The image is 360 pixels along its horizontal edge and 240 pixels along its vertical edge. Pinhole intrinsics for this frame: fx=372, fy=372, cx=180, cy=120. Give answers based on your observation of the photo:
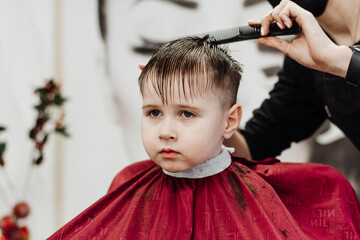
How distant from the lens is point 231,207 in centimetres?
102

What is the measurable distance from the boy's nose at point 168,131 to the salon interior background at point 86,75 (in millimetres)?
960

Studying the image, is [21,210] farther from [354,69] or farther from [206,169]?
[354,69]

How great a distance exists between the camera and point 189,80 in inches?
38.3

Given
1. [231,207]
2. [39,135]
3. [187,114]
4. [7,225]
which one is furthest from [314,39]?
[7,225]

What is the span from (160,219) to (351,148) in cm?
107

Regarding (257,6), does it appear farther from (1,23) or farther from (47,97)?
(1,23)

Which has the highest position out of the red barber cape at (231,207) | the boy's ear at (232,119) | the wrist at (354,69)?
the wrist at (354,69)

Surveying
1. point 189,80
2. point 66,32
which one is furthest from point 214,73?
point 66,32

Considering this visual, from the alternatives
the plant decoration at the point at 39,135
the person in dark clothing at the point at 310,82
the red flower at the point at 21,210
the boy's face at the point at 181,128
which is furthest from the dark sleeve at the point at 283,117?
the red flower at the point at 21,210

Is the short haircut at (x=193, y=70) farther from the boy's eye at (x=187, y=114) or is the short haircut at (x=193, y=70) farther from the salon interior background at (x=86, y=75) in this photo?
the salon interior background at (x=86, y=75)

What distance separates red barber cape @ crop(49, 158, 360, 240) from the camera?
985mm

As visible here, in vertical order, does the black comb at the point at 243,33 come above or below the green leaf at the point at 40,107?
above

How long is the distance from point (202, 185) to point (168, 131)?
0.22 metres

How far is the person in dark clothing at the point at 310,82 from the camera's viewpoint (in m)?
1.05
